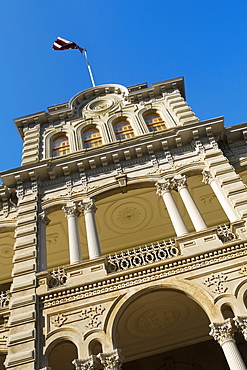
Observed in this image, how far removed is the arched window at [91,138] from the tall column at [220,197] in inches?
270

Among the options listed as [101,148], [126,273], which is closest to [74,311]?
[126,273]

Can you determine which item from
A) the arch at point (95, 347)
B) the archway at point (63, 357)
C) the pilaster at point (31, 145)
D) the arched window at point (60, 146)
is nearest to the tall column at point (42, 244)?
the archway at point (63, 357)

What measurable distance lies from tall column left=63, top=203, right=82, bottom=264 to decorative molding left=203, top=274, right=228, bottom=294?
4.53m

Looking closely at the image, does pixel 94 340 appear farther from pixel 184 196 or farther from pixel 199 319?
pixel 184 196

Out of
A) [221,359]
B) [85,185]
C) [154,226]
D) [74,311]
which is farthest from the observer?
[154,226]

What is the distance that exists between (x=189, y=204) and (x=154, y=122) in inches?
306

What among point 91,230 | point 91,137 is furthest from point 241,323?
point 91,137

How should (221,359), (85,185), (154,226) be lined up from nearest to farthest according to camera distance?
(221,359), (85,185), (154,226)

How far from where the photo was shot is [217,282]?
10.5m

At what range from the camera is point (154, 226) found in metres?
19.4

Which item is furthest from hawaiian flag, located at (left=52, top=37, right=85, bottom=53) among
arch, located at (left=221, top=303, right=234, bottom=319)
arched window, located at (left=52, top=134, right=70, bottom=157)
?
arch, located at (left=221, top=303, right=234, bottom=319)

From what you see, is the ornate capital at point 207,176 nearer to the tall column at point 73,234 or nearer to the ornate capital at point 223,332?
the tall column at point 73,234

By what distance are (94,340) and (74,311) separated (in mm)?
1223

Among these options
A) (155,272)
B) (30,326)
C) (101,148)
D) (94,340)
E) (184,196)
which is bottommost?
(94,340)
